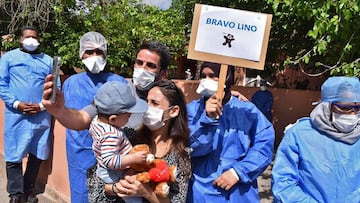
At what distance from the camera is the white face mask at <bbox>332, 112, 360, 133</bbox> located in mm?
2272

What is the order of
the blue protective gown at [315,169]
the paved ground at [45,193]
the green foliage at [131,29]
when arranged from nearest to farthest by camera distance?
the blue protective gown at [315,169]
the paved ground at [45,193]
the green foliage at [131,29]

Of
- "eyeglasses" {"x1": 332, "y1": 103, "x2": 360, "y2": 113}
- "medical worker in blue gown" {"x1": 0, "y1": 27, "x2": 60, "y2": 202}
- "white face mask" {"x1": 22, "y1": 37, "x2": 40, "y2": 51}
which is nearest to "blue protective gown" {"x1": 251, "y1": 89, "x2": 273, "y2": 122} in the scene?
"medical worker in blue gown" {"x1": 0, "y1": 27, "x2": 60, "y2": 202}

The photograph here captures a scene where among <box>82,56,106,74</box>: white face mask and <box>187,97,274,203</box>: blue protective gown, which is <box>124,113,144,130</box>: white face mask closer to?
<box>187,97,274,203</box>: blue protective gown

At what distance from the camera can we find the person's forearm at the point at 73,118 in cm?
214

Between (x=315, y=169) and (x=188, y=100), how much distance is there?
4541mm

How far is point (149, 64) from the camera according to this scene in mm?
2945

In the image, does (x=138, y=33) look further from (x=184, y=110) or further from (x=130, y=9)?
(x=184, y=110)

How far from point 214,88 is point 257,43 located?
0.35 metres

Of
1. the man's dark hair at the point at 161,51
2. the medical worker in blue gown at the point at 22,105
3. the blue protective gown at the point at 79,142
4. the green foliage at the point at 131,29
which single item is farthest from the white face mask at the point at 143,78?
the green foliage at the point at 131,29

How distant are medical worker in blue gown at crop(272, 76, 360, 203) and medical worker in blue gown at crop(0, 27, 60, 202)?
3089mm

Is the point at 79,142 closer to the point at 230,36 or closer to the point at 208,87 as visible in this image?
the point at 208,87

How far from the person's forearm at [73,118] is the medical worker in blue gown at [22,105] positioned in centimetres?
255

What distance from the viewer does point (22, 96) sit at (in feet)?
15.2

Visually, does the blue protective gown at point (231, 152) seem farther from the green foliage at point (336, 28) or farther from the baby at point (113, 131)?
the green foliage at point (336, 28)
